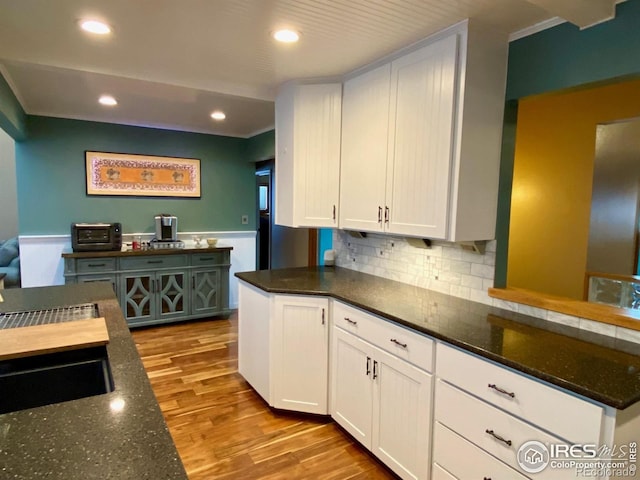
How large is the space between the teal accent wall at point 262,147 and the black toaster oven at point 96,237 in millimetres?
1824

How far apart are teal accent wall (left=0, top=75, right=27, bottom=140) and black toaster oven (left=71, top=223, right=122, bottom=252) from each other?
100cm

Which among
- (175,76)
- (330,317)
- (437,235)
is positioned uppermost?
(175,76)

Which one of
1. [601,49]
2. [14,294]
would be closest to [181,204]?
[14,294]

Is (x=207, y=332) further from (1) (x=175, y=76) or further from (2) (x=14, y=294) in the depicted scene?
(1) (x=175, y=76)

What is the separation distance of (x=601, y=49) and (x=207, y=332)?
4.04 m

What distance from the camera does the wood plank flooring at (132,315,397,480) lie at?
2072 mm

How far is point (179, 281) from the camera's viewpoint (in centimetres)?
443

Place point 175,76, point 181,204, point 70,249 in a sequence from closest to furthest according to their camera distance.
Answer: point 175,76 → point 70,249 → point 181,204

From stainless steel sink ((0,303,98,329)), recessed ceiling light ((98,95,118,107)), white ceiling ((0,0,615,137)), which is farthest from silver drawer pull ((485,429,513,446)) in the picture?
recessed ceiling light ((98,95,118,107))

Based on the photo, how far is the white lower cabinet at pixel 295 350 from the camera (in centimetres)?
245

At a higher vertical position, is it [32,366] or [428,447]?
[32,366]

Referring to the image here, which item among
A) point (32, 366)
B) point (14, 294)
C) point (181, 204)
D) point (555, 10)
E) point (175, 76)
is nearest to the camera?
point (32, 366)

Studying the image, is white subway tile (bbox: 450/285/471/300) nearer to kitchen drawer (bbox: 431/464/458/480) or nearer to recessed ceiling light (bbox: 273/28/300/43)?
kitchen drawer (bbox: 431/464/458/480)

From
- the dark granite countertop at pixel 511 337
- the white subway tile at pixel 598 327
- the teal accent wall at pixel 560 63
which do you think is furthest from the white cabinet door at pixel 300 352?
the white subway tile at pixel 598 327
